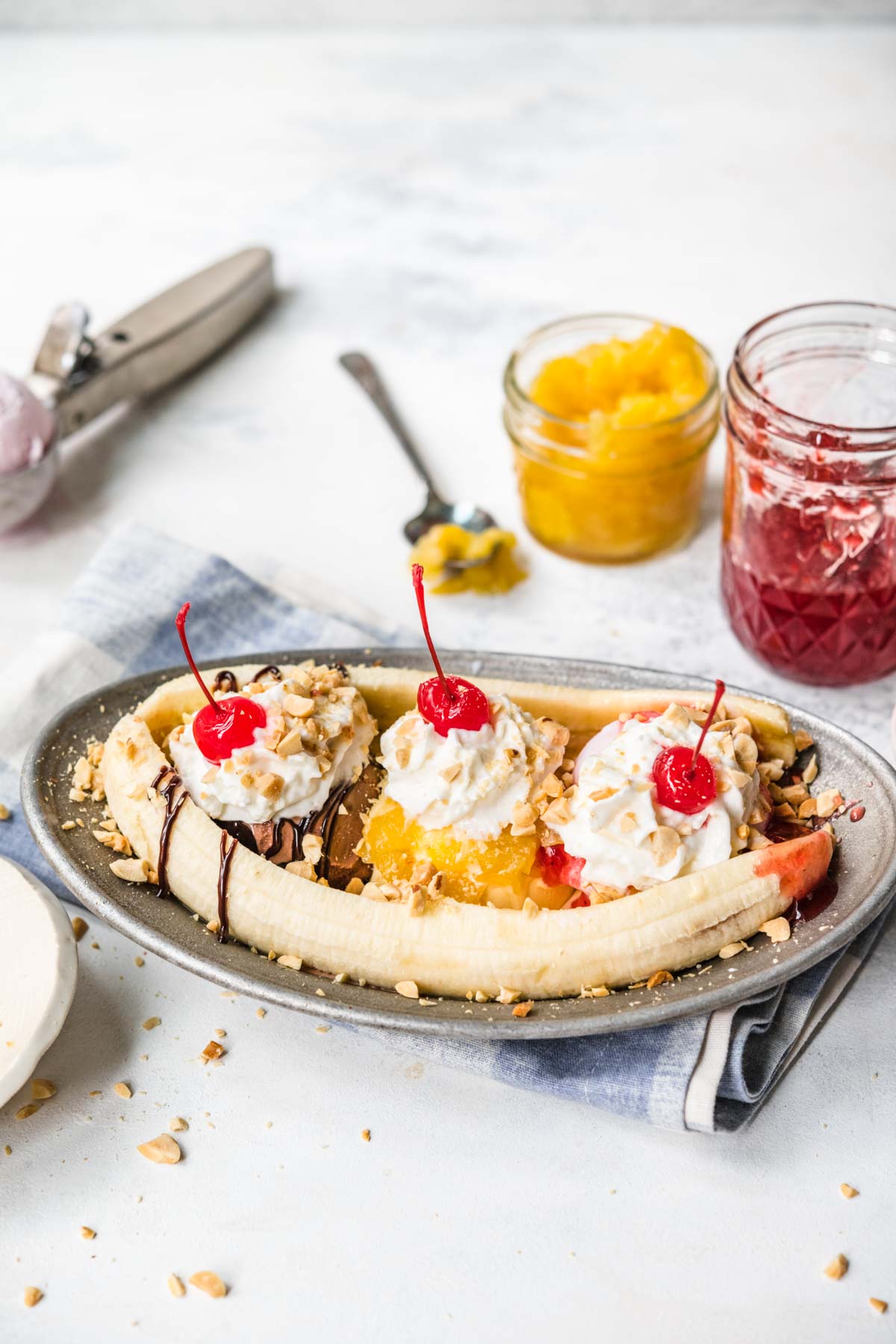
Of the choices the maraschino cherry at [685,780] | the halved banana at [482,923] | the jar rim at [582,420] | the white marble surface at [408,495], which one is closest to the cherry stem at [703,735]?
the maraschino cherry at [685,780]

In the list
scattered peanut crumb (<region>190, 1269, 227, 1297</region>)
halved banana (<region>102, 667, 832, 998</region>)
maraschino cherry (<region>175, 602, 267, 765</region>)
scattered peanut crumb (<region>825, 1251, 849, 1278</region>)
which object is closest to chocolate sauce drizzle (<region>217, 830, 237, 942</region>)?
halved banana (<region>102, 667, 832, 998</region>)

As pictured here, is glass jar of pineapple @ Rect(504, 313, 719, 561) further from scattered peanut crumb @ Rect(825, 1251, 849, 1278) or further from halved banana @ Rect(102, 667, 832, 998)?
scattered peanut crumb @ Rect(825, 1251, 849, 1278)

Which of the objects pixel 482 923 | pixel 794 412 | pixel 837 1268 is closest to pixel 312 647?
pixel 482 923

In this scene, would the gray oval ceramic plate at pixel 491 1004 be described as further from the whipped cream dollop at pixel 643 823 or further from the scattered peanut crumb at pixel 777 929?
the whipped cream dollop at pixel 643 823

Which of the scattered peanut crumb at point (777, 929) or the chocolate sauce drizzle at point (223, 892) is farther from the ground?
the chocolate sauce drizzle at point (223, 892)

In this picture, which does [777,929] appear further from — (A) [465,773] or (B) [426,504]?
(B) [426,504]

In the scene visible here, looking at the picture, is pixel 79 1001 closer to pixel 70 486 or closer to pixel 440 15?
pixel 70 486
